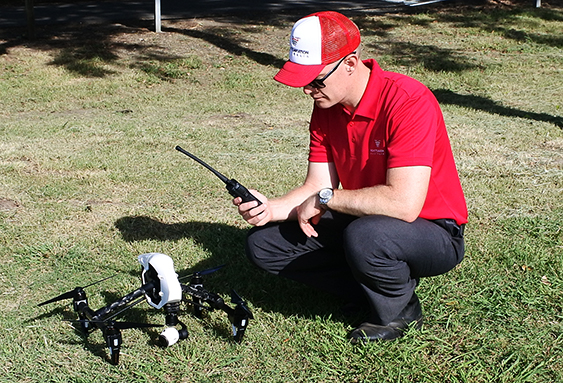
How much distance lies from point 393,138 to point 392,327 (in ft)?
2.86

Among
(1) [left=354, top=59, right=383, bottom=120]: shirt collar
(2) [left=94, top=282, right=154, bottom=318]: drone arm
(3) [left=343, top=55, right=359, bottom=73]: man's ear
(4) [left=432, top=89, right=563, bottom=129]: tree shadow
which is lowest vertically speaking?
(4) [left=432, top=89, right=563, bottom=129]: tree shadow

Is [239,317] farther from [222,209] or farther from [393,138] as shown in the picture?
[222,209]

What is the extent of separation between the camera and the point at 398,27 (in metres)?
13.5

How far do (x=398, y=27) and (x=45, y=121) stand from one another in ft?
26.9

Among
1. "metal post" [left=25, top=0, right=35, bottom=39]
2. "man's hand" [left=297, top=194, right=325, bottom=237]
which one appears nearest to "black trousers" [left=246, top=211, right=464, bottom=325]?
"man's hand" [left=297, top=194, right=325, bottom=237]

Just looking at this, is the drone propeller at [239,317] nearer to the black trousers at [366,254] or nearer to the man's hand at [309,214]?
the black trousers at [366,254]

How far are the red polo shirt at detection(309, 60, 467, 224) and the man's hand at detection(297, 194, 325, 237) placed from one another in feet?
0.80

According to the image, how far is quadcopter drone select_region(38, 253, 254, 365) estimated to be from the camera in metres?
2.77

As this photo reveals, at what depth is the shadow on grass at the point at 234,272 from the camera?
11.3 feet

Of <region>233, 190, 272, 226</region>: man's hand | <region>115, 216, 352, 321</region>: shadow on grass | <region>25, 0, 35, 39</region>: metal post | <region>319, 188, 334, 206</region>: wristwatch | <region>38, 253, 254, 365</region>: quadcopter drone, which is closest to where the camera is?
<region>38, 253, 254, 365</region>: quadcopter drone

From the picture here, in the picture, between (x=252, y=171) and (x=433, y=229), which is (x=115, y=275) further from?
(x=252, y=171)

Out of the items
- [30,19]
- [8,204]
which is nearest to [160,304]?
[8,204]

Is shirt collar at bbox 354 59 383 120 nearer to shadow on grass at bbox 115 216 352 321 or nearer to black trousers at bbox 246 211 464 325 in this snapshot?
black trousers at bbox 246 211 464 325

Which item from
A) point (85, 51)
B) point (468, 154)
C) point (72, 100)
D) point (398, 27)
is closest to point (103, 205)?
point (468, 154)
